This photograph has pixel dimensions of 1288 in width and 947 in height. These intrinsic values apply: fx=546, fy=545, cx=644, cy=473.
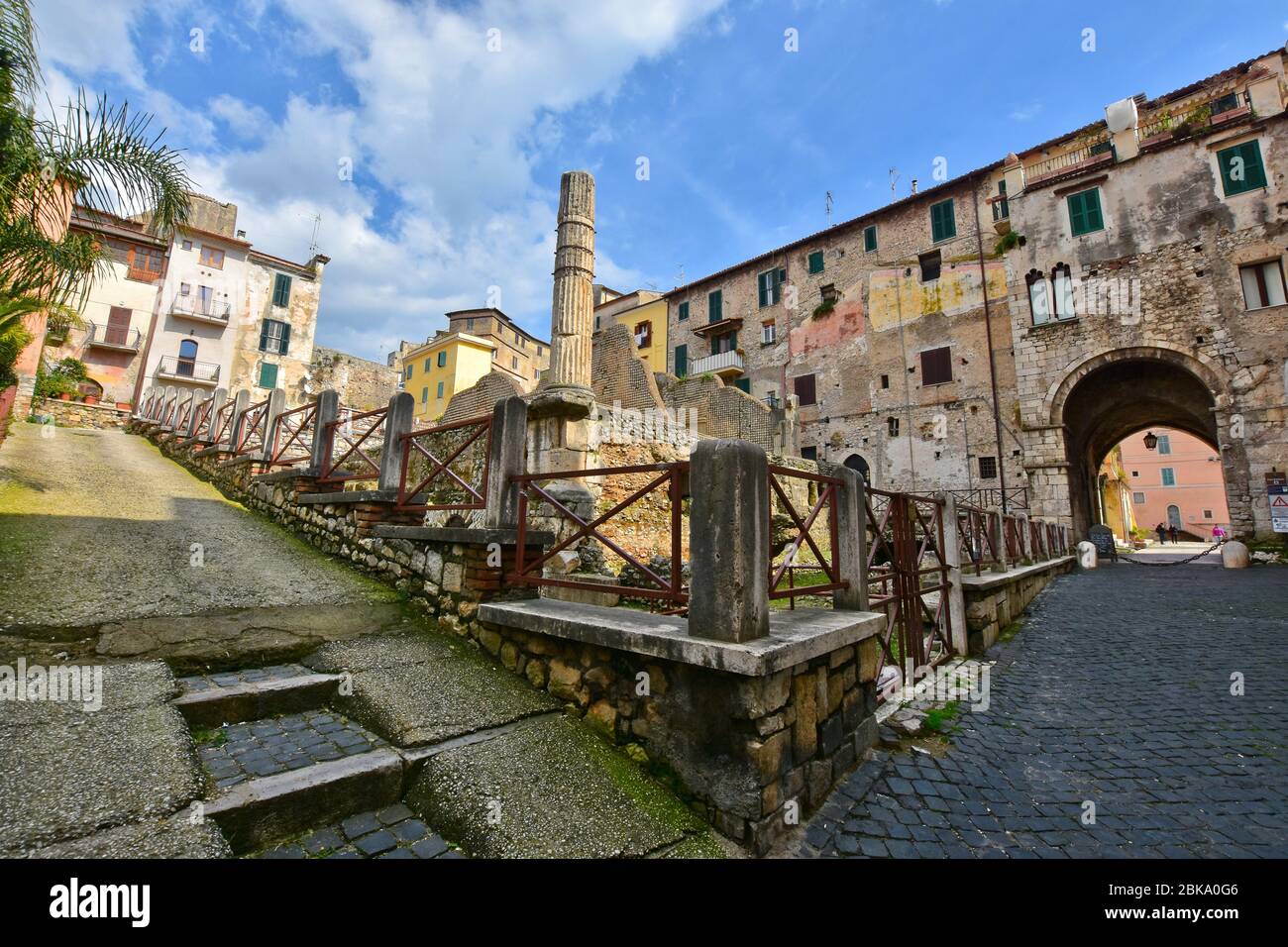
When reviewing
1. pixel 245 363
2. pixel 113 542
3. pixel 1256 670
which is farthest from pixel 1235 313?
pixel 245 363

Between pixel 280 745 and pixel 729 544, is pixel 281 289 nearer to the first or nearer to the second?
pixel 280 745

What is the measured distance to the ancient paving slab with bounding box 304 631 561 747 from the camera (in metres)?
2.99

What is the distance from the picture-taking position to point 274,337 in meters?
28.5

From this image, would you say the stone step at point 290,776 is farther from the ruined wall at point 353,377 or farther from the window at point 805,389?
the ruined wall at point 353,377

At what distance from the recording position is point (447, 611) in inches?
173

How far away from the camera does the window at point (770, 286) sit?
27.6 m

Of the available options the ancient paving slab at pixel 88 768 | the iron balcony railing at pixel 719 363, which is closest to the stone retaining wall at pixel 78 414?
the ancient paving slab at pixel 88 768

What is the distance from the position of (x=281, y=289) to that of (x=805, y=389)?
27.8 m

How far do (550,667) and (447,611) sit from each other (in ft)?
4.24

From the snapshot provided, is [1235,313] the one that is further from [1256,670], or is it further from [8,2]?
[8,2]

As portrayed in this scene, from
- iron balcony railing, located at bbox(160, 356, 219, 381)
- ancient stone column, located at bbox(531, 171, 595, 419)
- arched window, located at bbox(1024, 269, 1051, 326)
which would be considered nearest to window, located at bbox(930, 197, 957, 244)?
arched window, located at bbox(1024, 269, 1051, 326)

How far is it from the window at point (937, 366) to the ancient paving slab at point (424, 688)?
22746mm

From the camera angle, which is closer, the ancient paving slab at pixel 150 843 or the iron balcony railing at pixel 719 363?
the ancient paving slab at pixel 150 843

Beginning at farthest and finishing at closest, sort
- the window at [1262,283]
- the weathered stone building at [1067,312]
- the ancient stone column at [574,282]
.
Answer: the weathered stone building at [1067,312], the window at [1262,283], the ancient stone column at [574,282]
